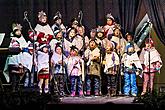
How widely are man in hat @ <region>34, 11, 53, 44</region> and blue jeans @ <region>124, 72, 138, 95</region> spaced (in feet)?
6.39

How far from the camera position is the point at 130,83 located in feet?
30.6

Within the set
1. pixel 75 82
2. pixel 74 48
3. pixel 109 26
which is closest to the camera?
pixel 75 82

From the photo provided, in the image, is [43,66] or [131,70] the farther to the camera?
[43,66]

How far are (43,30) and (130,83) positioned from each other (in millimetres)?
2330

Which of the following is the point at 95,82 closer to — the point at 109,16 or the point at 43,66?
the point at 43,66

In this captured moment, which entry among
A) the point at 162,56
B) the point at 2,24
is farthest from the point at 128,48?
the point at 2,24

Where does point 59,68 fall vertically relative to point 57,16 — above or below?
below

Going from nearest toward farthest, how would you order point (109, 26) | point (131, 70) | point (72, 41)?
1. point (131, 70)
2. point (72, 41)
3. point (109, 26)

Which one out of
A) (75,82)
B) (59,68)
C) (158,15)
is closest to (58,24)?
(59,68)

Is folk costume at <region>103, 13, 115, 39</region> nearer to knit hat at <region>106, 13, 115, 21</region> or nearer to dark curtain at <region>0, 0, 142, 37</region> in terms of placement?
knit hat at <region>106, 13, 115, 21</region>

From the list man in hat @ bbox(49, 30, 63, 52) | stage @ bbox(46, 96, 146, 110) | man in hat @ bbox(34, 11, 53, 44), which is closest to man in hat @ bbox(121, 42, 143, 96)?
stage @ bbox(46, 96, 146, 110)

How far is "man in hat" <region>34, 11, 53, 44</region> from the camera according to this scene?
975 centimetres

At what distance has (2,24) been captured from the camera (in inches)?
402

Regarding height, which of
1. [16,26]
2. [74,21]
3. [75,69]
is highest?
[74,21]
